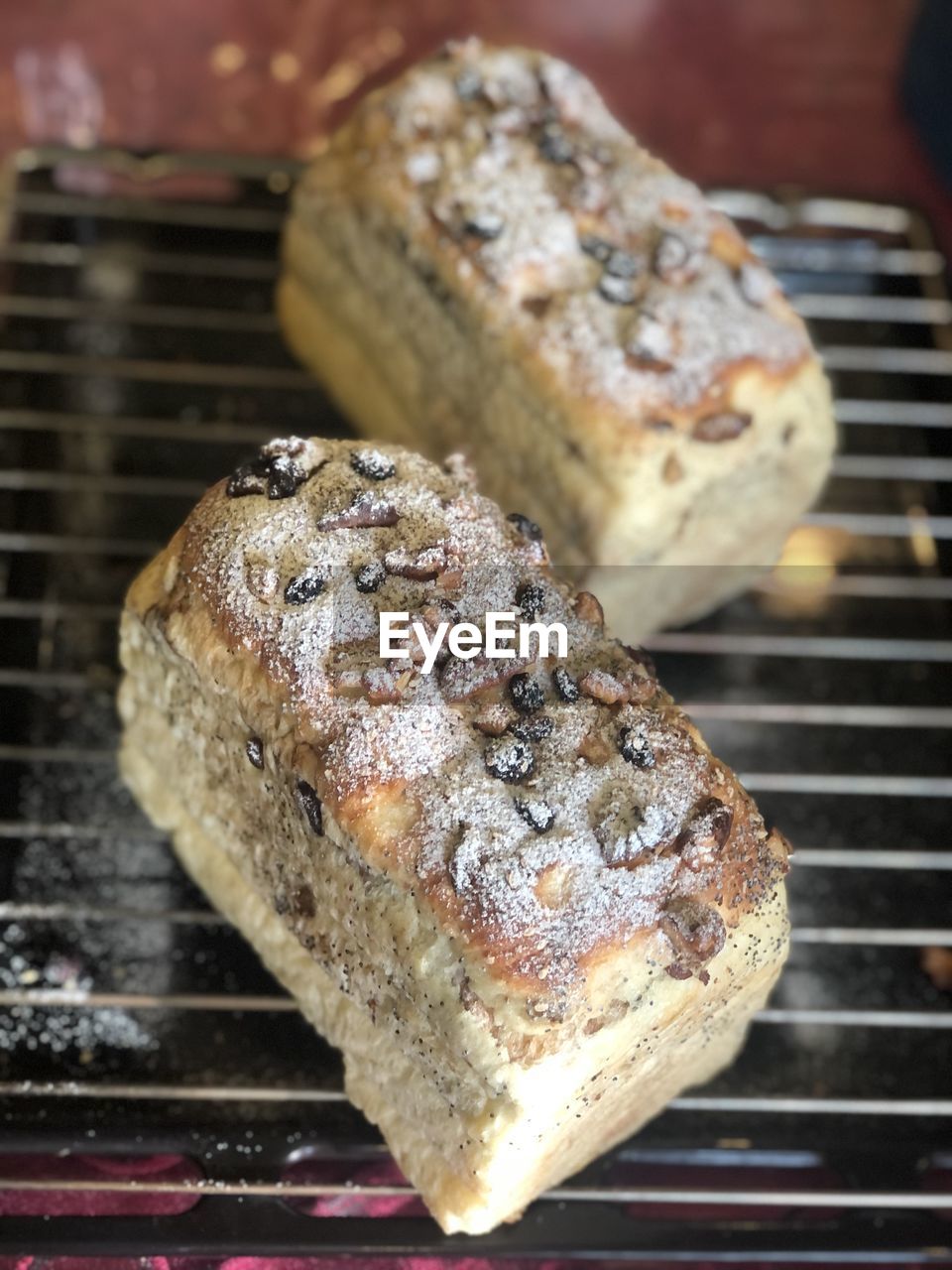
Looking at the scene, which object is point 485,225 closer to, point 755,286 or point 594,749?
point 755,286

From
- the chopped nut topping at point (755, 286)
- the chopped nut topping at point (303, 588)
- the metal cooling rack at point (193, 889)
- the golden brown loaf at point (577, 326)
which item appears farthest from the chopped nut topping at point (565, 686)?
the chopped nut topping at point (755, 286)

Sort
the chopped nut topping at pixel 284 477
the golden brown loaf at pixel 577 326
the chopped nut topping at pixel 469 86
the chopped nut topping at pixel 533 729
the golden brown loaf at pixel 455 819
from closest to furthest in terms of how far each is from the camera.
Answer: the golden brown loaf at pixel 455 819
the chopped nut topping at pixel 533 729
the chopped nut topping at pixel 284 477
the golden brown loaf at pixel 577 326
the chopped nut topping at pixel 469 86

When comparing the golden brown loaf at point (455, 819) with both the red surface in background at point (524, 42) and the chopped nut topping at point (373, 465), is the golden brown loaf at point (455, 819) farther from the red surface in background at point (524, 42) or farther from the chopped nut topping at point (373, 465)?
the red surface in background at point (524, 42)

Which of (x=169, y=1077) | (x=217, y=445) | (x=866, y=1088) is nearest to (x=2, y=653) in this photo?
(x=217, y=445)

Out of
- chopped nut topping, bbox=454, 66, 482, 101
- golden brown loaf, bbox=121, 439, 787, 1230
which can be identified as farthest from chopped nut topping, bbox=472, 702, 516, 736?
chopped nut topping, bbox=454, 66, 482, 101

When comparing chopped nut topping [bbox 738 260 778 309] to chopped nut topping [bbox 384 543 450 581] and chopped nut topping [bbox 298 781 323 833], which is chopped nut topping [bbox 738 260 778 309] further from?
chopped nut topping [bbox 298 781 323 833]

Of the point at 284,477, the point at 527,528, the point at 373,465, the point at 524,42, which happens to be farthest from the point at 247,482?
the point at 524,42
